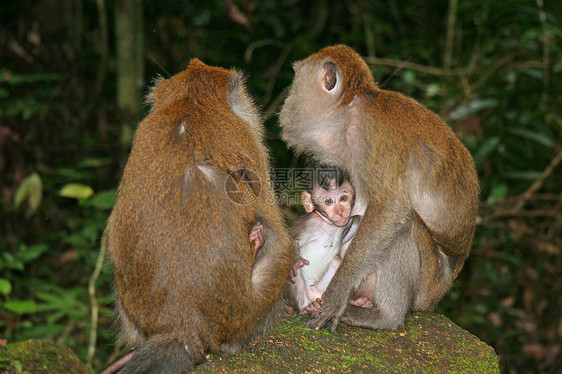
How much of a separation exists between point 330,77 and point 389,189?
927 millimetres

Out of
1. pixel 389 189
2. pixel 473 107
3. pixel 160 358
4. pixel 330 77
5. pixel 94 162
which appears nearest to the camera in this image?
pixel 160 358

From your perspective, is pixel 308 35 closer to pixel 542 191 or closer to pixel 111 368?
pixel 542 191

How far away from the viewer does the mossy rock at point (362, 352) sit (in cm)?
338

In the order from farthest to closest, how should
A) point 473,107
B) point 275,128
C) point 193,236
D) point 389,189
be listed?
point 275,128, point 473,107, point 389,189, point 193,236

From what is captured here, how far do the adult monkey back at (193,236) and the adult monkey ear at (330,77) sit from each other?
94 centimetres

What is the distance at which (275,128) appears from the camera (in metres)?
7.46

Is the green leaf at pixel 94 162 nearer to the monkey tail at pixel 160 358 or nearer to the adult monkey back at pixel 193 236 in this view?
the adult monkey back at pixel 193 236

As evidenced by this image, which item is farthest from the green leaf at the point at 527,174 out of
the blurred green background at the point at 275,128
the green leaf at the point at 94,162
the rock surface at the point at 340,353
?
the green leaf at the point at 94,162

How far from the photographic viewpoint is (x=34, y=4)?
7.63m

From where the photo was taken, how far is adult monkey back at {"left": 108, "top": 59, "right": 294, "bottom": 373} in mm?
3080

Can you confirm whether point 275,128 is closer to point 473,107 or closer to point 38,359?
point 473,107

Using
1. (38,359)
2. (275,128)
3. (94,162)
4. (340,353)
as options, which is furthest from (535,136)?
(38,359)

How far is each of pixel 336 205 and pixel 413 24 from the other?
6127 millimetres

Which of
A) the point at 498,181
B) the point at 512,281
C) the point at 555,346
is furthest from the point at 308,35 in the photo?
the point at 555,346
